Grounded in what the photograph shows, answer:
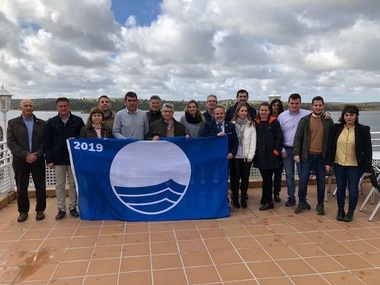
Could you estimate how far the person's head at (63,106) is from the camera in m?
3.92

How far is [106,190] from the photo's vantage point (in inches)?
157

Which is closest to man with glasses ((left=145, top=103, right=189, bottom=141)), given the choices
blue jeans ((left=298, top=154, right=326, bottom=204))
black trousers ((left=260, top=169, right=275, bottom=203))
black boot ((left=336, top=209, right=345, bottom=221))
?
black trousers ((left=260, top=169, right=275, bottom=203))

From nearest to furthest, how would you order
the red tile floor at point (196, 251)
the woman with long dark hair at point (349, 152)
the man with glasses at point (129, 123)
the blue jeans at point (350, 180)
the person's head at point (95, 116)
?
the red tile floor at point (196, 251)
the woman with long dark hair at point (349, 152)
the blue jeans at point (350, 180)
the person's head at point (95, 116)
the man with glasses at point (129, 123)

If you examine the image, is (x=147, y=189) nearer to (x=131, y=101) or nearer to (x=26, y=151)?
(x=131, y=101)

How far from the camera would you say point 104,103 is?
15.6 feet

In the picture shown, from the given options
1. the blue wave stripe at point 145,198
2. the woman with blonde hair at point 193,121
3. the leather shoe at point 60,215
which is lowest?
the leather shoe at point 60,215

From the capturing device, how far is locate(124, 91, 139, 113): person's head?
13.9 feet

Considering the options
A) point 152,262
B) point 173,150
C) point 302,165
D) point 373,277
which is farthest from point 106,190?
point 373,277

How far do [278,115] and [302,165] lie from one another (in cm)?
95

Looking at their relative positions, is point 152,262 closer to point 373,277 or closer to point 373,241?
point 373,277

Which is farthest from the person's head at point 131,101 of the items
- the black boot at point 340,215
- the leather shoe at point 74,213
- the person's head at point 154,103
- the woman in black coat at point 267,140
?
the black boot at point 340,215

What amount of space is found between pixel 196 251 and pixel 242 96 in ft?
9.01

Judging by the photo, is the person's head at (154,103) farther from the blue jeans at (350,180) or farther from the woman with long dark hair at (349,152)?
the blue jeans at (350,180)

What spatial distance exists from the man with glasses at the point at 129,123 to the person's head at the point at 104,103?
0.61 m
